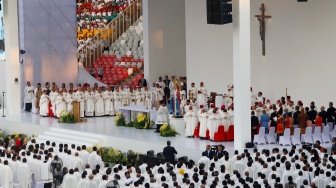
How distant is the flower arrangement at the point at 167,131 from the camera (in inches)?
1300

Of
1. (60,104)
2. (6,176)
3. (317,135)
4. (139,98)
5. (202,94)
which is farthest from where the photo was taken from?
(139,98)

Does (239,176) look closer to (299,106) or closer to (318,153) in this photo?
(318,153)

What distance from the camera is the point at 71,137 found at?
34906mm

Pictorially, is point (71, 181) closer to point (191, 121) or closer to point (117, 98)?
point (191, 121)

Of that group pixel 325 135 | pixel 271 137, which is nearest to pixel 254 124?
pixel 271 137

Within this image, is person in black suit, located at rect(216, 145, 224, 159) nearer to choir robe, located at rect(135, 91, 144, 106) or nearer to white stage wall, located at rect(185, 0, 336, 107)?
white stage wall, located at rect(185, 0, 336, 107)

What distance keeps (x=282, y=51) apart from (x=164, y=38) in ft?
27.5

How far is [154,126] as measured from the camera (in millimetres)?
35250

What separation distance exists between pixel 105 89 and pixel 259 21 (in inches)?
281

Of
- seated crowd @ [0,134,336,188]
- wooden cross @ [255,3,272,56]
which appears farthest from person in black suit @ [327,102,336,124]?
wooden cross @ [255,3,272,56]

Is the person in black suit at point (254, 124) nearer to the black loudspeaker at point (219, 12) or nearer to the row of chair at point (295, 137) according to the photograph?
the row of chair at point (295, 137)

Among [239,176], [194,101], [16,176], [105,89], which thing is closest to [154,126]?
[194,101]

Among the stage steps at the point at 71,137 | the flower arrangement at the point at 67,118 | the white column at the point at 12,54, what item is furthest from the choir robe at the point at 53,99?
the stage steps at the point at 71,137

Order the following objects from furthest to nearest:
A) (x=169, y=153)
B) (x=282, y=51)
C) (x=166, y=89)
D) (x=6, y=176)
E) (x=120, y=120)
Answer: (x=166, y=89)
(x=120, y=120)
(x=282, y=51)
(x=169, y=153)
(x=6, y=176)
